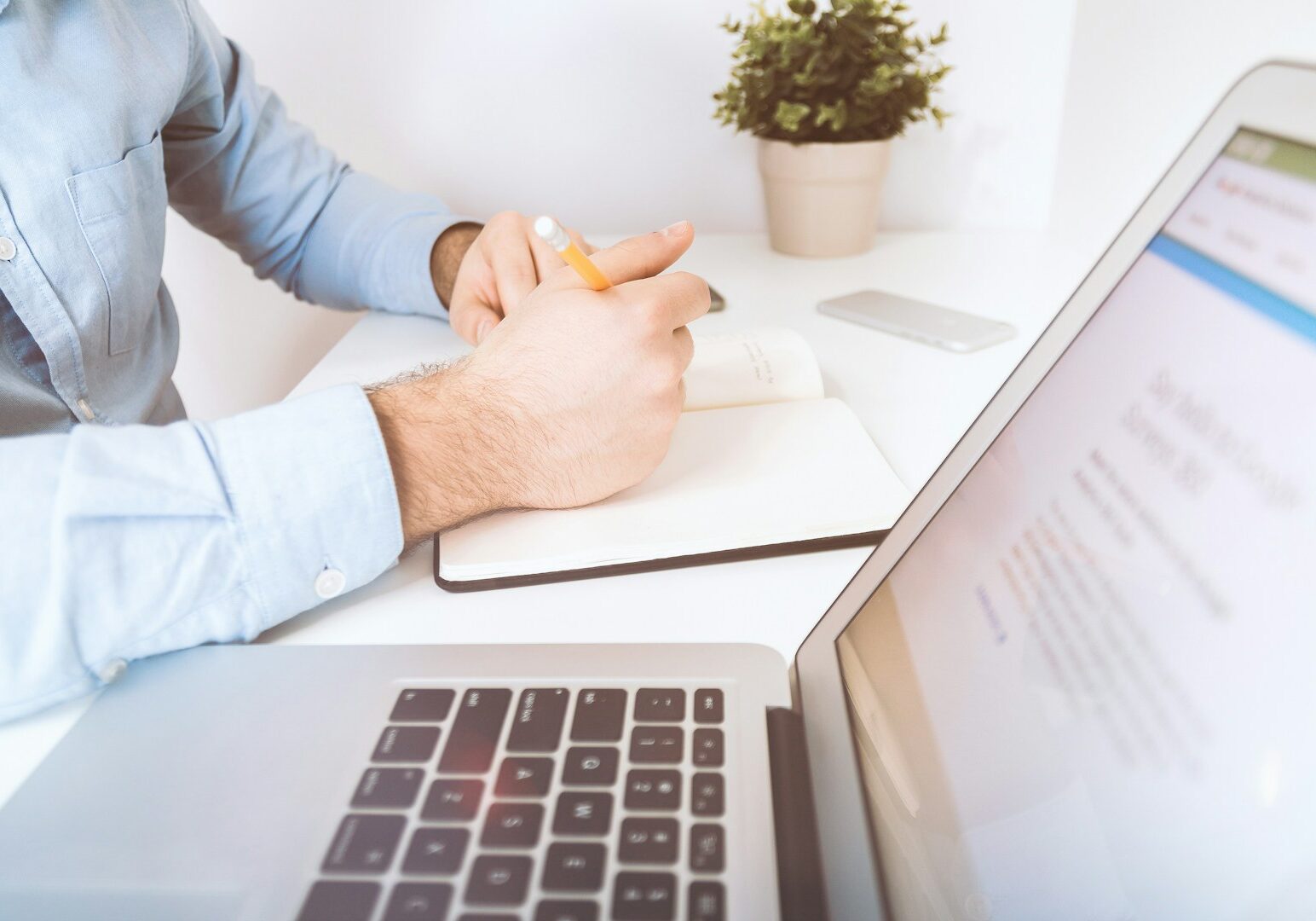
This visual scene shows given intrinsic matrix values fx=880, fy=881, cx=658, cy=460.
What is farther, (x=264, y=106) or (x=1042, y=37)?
(x=1042, y=37)

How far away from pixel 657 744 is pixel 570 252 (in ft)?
0.96

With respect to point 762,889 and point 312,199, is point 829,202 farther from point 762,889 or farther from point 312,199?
point 762,889

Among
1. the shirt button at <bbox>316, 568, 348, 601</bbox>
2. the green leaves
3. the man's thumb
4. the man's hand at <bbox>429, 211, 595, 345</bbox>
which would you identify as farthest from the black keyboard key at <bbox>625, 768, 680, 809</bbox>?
the green leaves

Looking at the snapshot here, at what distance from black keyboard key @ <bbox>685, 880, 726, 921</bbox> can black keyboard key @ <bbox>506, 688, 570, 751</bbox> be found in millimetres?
75

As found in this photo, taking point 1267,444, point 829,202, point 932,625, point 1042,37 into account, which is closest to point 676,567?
point 932,625

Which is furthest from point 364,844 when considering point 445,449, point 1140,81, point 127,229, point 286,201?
point 1140,81

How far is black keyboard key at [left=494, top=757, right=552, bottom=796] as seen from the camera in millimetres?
300

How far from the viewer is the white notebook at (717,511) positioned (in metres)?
0.46

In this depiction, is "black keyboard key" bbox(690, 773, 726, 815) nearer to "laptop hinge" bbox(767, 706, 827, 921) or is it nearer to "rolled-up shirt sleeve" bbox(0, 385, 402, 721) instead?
"laptop hinge" bbox(767, 706, 827, 921)

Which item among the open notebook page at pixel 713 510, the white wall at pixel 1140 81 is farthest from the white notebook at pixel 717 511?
the white wall at pixel 1140 81

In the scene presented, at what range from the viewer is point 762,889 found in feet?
0.89

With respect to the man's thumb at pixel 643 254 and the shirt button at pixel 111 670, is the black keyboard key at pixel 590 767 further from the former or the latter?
the man's thumb at pixel 643 254

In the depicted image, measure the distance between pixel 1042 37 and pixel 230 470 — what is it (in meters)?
1.04

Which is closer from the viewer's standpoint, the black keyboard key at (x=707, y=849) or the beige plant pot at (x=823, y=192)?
the black keyboard key at (x=707, y=849)
